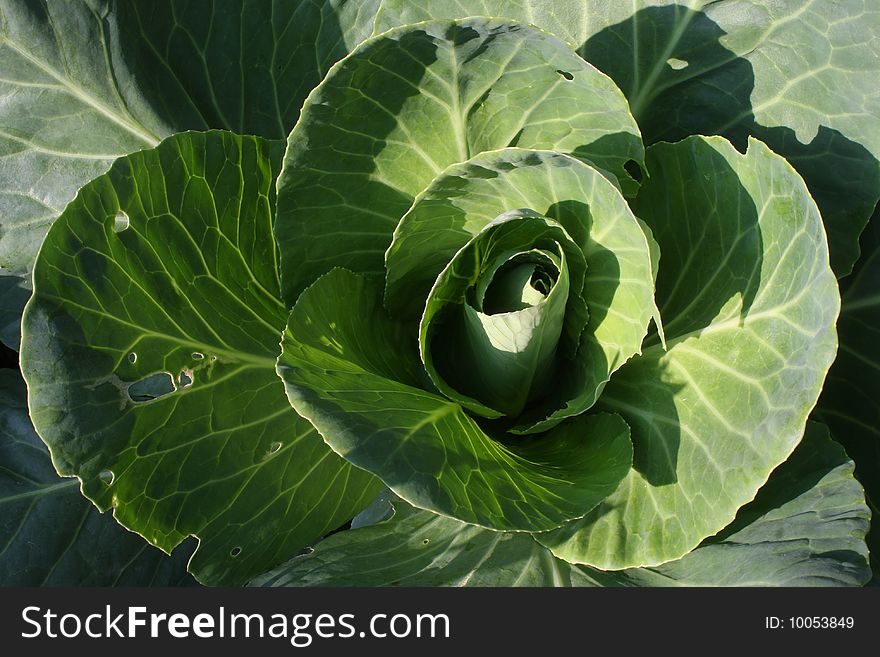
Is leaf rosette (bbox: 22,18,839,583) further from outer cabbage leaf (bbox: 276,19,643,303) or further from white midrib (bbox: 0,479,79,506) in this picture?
white midrib (bbox: 0,479,79,506)

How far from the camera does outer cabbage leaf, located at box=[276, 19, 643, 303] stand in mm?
1451

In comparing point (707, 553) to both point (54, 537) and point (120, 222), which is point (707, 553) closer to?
point (120, 222)

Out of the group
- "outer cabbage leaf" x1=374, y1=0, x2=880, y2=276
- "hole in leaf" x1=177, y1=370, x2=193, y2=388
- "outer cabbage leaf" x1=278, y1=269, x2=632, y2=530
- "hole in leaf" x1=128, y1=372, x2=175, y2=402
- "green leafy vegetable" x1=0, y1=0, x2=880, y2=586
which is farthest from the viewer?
"hole in leaf" x1=128, y1=372, x2=175, y2=402

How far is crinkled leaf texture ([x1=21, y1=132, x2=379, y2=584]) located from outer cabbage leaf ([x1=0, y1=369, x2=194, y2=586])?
0.47 metres

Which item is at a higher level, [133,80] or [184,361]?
[133,80]

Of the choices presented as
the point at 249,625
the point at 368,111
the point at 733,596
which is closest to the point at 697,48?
the point at 368,111

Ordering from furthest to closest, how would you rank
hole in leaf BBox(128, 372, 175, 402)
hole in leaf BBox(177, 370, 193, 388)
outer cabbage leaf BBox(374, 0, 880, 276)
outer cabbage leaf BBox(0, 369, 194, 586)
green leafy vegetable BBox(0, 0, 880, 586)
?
1. outer cabbage leaf BBox(0, 369, 194, 586)
2. hole in leaf BBox(128, 372, 175, 402)
3. outer cabbage leaf BBox(374, 0, 880, 276)
4. hole in leaf BBox(177, 370, 193, 388)
5. green leafy vegetable BBox(0, 0, 880, 586)

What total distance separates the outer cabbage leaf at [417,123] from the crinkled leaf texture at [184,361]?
0.14 meters

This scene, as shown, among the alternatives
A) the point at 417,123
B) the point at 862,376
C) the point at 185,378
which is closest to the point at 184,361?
the point at 185,378

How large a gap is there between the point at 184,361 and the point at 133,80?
2.40 feet

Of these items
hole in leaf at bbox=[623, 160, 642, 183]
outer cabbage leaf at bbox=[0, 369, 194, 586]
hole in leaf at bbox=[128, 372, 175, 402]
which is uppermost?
hole in leaf at bbox=[623, 160, 642, 183]

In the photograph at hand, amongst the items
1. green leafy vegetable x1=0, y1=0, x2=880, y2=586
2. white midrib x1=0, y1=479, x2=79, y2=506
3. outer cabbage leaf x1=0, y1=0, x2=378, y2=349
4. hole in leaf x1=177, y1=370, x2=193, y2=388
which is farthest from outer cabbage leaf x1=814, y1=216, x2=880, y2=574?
white midrib x1=0, y1=479, x2=79, y2=506

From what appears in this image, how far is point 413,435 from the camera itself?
1404 mm

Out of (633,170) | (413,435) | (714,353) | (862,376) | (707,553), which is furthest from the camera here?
(862,376)
